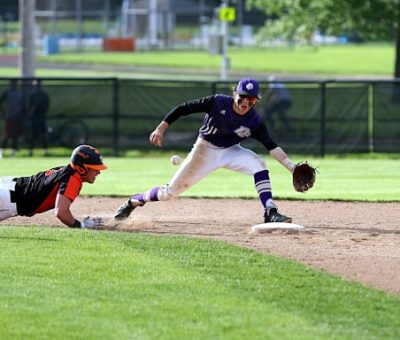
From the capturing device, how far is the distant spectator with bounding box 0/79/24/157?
23.8m

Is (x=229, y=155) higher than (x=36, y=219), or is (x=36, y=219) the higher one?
(x=229, y=155)

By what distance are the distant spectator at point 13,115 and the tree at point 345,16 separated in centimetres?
1046

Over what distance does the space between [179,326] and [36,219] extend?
5586 millimetres

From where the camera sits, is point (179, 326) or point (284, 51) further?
point (284, 51)

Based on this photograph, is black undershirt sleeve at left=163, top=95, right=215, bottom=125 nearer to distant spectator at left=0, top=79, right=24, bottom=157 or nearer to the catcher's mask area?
the catcher's mask area

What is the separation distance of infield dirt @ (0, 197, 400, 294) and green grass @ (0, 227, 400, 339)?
48 centimetres

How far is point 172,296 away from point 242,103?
3728mm

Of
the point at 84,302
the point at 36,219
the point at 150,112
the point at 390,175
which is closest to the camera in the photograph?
the point at 84,302

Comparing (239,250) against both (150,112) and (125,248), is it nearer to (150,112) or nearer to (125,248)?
(125,248)

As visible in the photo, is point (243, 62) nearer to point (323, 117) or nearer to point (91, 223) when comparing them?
point (323, 117)

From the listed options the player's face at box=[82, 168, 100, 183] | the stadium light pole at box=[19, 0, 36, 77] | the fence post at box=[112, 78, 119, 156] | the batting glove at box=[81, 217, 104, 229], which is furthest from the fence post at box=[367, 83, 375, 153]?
the player's face at box=[82, 168, 100, 183]

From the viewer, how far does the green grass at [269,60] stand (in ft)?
157

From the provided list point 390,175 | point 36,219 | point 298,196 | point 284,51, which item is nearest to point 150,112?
point 390,175

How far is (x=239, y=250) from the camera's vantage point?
A: 955cm
